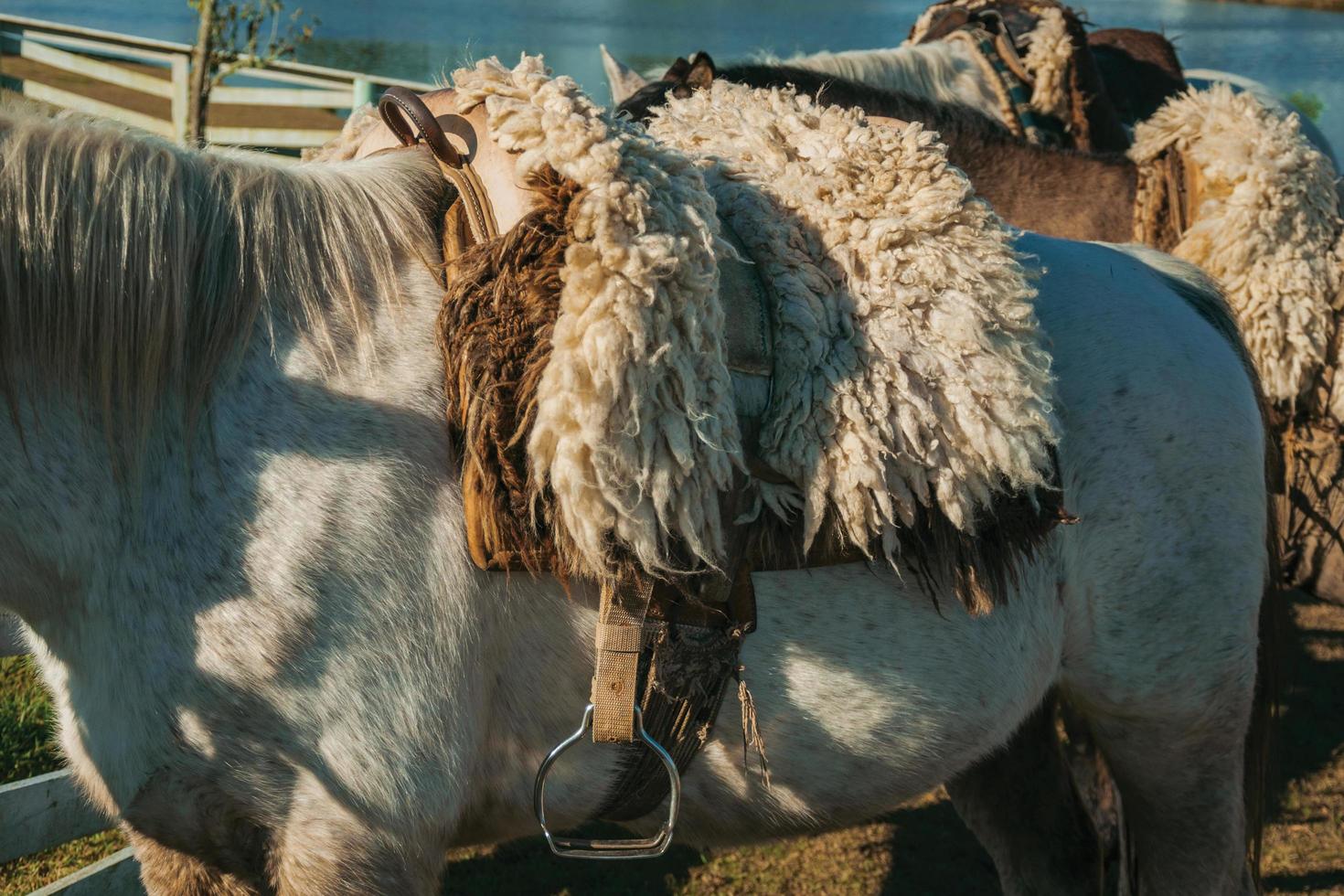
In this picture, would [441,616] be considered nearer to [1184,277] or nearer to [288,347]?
[288,347]

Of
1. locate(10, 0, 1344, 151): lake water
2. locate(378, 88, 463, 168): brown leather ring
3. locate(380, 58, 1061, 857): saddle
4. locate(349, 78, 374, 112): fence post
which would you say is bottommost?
locate(380, 58, 1061, 857): saddle

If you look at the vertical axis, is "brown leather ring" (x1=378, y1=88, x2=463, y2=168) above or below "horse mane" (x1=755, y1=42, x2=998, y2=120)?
below

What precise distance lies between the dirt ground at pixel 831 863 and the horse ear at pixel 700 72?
2.04 m

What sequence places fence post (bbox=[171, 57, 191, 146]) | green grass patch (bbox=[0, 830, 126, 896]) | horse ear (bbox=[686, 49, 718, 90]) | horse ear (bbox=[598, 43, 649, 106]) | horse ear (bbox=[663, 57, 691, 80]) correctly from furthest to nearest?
fence post (bbox=[171, 57, 191, 146]), horse ear (bbox=[598, 43, 649, 106]), horse ear (bbox=[663, 57, 691, 80]), horse ear (bbox=[686, 49, 718, 90]), green grass patch (bbox=[0, 830, 126, 896])

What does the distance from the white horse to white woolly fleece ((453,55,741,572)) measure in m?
0.13

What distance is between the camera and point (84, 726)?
4.37 ft

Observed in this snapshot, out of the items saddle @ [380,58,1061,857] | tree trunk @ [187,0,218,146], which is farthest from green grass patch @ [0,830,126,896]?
tree trunk @ [187,0,218,146]

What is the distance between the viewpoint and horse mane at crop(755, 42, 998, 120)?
3900mm

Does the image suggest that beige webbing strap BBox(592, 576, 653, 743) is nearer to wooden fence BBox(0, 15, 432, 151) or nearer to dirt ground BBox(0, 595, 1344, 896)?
dirt ground BBox(0, 595, 1344, 896)

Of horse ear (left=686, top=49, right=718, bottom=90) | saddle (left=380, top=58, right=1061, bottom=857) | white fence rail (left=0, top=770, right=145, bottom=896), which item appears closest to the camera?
saddle (left=380, top=58, right=1061, bottom=857)

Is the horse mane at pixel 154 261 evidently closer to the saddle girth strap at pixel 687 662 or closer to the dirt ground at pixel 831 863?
the saddle girth strap at pixel 687 662

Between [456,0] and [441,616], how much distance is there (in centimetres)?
1941

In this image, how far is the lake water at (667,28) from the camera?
477 inches

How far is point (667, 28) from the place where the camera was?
1702 cm
